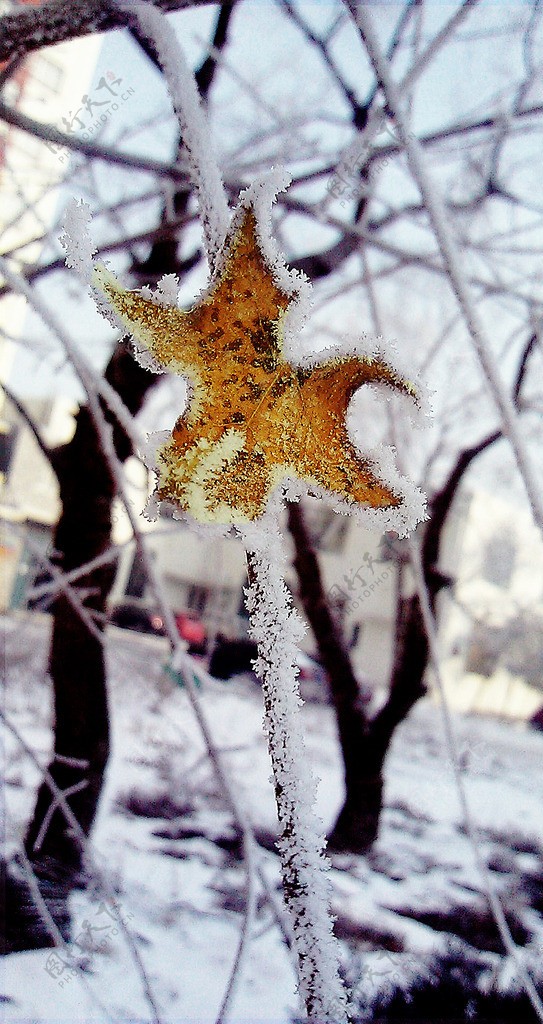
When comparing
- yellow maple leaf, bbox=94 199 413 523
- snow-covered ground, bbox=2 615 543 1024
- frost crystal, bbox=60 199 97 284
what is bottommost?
snow-covered ground, bbox=2 615 543 1024

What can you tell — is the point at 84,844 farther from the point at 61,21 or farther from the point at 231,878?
the point at 231,878

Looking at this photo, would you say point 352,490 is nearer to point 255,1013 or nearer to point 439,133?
point 255,1013

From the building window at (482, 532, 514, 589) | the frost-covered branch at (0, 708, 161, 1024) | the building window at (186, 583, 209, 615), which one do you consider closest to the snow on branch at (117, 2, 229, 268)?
the frost-covered branch at (0, 708, 161, 1024)

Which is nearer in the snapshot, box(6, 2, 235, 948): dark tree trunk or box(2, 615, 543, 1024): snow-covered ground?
box(2, 615, 543, 1024): snow-covered ground

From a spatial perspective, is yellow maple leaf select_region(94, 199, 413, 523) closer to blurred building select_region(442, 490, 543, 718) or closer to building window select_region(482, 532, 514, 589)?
blurred building select_region(442, 490, 543, 718)

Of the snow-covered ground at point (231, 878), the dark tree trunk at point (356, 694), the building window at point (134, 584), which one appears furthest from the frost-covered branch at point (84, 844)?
the building window at point (134, 584)

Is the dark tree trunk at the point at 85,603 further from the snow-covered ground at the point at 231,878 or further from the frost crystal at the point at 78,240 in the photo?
the frost crystal at the point at 78,240
